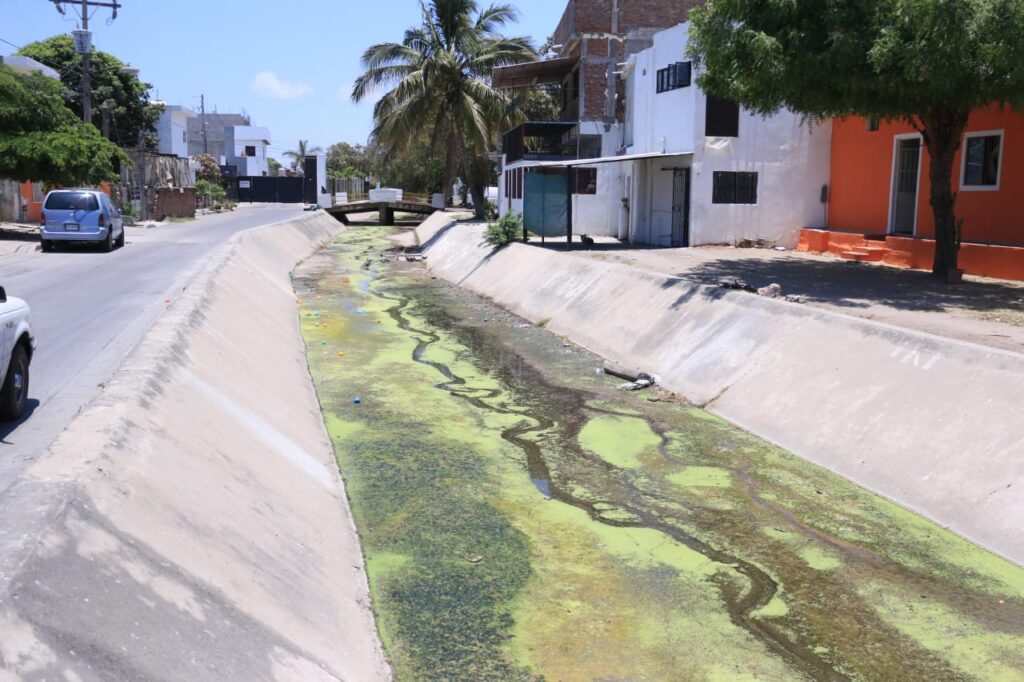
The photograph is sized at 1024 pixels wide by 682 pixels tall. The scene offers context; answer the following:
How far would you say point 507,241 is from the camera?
2822 centimetres

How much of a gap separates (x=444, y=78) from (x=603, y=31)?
847 cm

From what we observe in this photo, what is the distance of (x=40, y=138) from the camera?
28.3 m

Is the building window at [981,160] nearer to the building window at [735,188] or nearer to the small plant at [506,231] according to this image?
the building window at [735,188]

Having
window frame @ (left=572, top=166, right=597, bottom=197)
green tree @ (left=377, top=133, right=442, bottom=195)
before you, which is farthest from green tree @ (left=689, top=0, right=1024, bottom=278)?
green tree @ (left=377, top=133, right=442, bottom=195)

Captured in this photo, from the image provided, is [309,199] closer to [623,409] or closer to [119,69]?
[119,69]

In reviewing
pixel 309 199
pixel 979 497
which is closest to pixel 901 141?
pixel 979 497

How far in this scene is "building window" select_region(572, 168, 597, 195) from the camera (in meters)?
31.0

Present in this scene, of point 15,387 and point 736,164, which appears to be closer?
point 15,387

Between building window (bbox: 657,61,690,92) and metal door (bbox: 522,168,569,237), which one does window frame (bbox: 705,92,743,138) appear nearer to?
building window (bbox: 657,61,690,92)

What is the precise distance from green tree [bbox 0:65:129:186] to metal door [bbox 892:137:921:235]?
23.8 metres

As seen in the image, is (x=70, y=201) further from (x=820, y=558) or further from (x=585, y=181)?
(x=820, y=558)

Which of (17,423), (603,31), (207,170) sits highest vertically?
(603,31)

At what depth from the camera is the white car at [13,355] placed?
767 centimetres

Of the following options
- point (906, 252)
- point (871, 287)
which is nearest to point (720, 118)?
point (906, 252)
